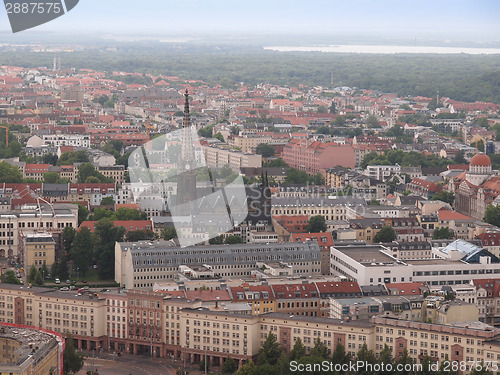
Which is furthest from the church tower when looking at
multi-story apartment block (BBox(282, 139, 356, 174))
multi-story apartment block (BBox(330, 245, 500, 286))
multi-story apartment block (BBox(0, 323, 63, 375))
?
multi-story apartment block (BBox(282, 139, 356, 174))

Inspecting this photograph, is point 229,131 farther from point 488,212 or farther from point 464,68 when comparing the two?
point 464,68

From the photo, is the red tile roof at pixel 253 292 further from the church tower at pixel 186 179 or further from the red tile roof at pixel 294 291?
the church tower at pixel 186 179

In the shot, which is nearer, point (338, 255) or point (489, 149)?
point (338, 255)

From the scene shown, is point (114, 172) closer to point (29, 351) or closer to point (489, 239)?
point (489, 239)

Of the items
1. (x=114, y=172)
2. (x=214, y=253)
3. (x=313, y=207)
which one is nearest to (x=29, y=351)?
(x=214, y=253)

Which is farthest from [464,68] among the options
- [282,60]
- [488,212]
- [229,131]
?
[488,212]

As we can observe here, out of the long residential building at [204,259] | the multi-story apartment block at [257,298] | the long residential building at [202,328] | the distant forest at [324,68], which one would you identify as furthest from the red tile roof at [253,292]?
the distant forest at [324,68]

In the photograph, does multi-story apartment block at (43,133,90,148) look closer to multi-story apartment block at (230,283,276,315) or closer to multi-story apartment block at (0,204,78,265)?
multi-story apartment block at (0,204,78,265)

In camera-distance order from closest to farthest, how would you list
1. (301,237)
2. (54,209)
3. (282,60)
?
(301,237)
(54,209)
(282,60)
